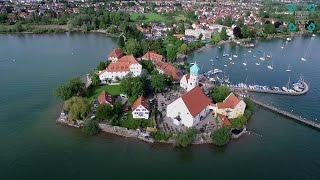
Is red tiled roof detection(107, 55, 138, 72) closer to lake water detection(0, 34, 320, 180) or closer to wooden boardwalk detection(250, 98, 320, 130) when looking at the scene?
lake water detection(0, 34, 320, 180)

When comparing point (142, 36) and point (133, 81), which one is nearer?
point (133, 81)

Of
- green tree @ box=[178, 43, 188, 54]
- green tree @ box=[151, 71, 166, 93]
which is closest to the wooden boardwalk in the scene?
green tree @ box=[151, 71, 166, 93]

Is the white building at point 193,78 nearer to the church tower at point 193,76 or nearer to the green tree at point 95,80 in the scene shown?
the church tower at point 193,76

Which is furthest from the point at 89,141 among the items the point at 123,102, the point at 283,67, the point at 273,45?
the point at 273,45

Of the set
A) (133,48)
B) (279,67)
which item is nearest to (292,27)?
(279,67)

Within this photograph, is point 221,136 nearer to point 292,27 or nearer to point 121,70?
point 121,70

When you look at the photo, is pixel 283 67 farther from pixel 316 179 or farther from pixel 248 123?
pixel 316 179
